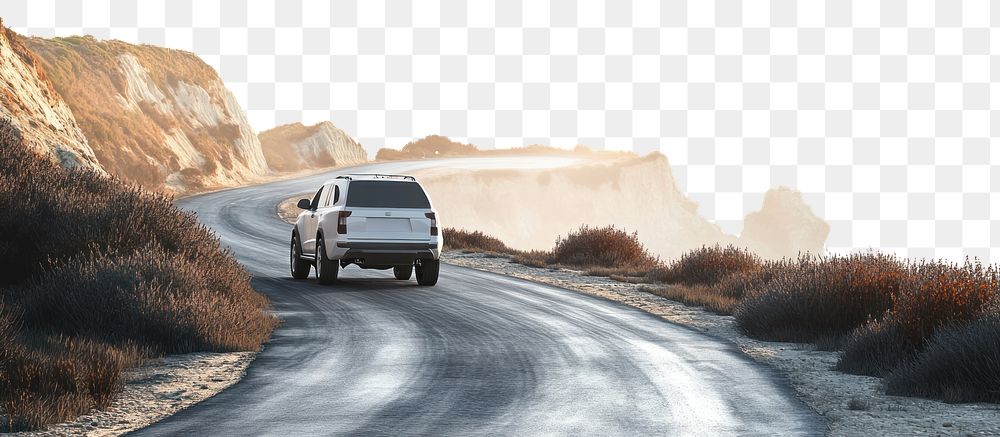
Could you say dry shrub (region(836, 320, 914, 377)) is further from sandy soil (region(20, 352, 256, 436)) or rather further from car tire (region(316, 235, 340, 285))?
car tire (region(316, 235, 340, 285))

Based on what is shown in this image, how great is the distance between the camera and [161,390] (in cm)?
966

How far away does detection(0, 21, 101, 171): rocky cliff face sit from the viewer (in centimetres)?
3066

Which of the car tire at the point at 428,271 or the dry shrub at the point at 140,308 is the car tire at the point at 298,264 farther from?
the dry shrub at the point at 140,308

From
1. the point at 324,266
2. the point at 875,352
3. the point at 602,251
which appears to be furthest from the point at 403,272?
the point at 875,352

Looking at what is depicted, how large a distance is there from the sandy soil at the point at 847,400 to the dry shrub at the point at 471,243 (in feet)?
44.5

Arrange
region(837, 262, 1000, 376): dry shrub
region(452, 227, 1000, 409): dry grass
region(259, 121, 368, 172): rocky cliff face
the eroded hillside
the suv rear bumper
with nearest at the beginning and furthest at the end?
region(452, 227, 1000, 409): dry grass → region(837, 262, 1000, 376): dry shrub → the suv rear bumper → the eroded hillside → region(259, 121, 368, 172): rocky cliff face

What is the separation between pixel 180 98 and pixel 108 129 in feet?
46.7

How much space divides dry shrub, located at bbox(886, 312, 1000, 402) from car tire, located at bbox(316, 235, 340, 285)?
37.9ft

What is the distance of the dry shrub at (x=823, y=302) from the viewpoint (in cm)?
1448

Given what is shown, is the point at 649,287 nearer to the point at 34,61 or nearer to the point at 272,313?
the point at 272,313

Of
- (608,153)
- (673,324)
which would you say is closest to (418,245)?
(673,324)

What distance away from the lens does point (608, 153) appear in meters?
91.9

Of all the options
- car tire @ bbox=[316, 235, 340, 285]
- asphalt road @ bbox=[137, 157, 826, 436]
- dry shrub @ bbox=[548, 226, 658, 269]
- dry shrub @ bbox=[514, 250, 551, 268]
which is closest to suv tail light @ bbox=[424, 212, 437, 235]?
asphalt road @ bbox=[137, 157, 826, 436]

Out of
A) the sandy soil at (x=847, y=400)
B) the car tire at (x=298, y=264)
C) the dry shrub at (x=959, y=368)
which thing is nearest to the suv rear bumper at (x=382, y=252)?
the car tire at (x=298, y=264)
